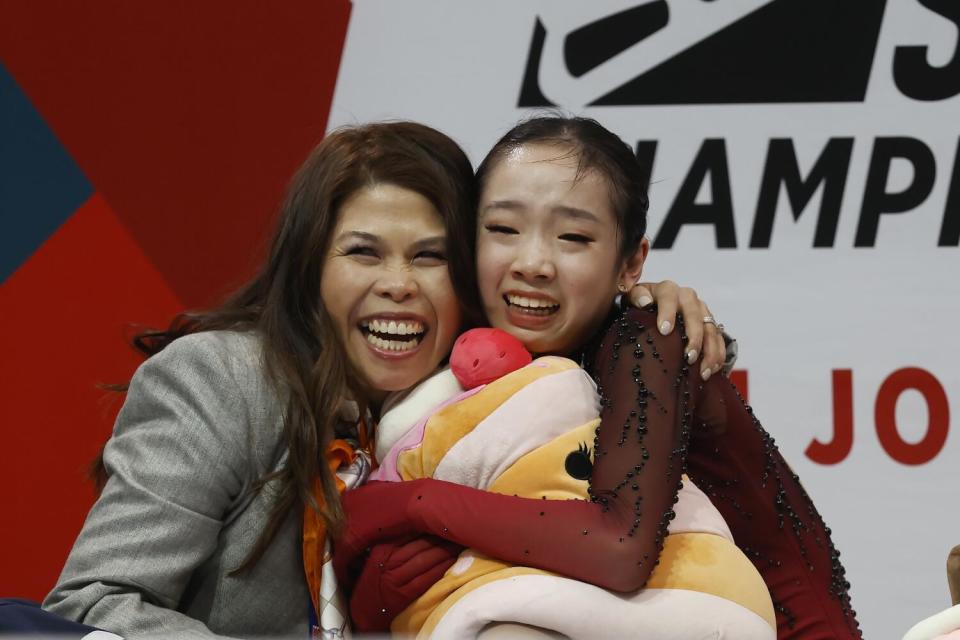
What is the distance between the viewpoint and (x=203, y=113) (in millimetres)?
2986

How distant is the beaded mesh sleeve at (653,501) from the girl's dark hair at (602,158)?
7.1 inches

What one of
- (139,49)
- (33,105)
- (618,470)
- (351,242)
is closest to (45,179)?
(33,105)

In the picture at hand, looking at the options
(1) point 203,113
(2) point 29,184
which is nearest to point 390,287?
(1) point 203,113

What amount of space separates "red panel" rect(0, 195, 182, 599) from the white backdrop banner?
2.38ft

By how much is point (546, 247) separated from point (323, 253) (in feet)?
1.27

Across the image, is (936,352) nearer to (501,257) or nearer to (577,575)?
(501,257)

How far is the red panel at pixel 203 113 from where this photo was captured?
2.98 meters

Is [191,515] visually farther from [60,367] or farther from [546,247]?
[60,367]

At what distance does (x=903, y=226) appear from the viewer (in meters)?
2.89

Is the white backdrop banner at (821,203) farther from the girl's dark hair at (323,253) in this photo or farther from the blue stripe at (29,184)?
the girl's dark hair at (323,253)

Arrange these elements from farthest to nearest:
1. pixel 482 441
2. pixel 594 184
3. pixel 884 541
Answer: pixel 884 541 < pixel 594 184 < pixel 482 441

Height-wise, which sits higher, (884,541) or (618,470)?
(618,470)

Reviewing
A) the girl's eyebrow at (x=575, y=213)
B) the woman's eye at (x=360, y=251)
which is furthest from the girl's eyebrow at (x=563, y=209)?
the woman's eye at (x=360, y=251)

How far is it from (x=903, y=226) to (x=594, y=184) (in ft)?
4.34
